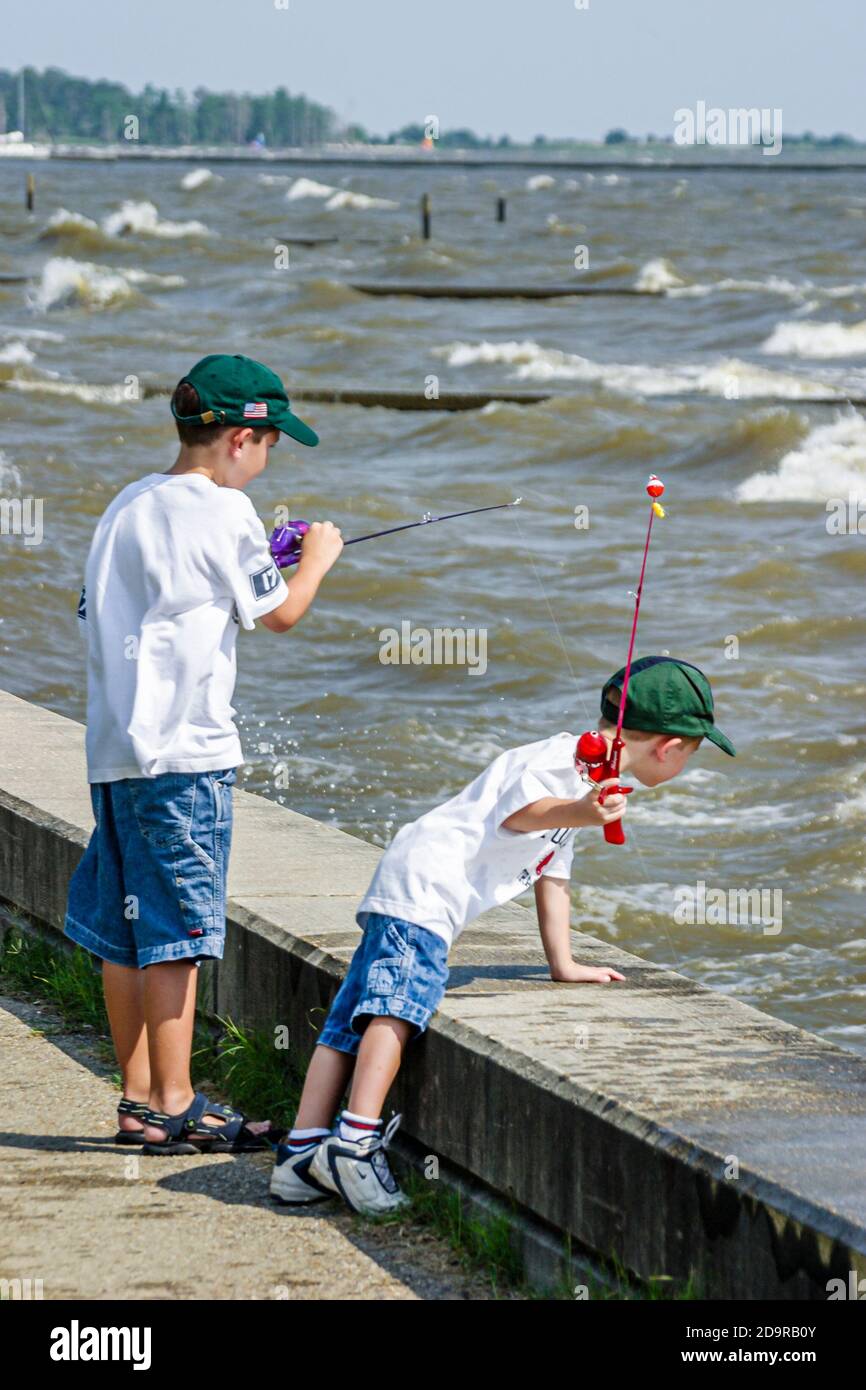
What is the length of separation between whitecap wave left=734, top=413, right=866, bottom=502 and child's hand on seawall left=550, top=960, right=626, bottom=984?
507 inches

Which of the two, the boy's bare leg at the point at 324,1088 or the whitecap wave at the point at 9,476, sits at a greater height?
the whitecap wave at the point at 9,476

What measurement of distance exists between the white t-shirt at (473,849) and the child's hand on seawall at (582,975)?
238 millimetres

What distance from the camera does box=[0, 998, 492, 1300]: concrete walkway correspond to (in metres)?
3.30

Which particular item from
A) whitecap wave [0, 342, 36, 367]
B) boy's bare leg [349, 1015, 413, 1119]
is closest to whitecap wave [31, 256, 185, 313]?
whitecap wave [0, 342, 36, 367]

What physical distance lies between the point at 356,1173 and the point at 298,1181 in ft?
0.42

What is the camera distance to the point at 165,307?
111ft

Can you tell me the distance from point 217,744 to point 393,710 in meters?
6.17

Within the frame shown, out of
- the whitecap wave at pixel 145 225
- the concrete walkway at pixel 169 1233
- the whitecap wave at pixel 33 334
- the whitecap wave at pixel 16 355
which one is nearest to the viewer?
the concrete walkway at pixel 169 1233

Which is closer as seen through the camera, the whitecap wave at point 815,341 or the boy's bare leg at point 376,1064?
the boy's bare leg at point 376,1064

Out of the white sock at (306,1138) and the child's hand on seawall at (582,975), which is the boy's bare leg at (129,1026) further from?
the child's hand on seawall at (582,975)

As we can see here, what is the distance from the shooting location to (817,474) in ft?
57.5

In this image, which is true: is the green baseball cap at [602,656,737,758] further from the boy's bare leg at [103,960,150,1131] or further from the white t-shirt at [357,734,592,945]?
the boy's bare leg at [103,960,150,1131]

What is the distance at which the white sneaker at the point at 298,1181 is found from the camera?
3621 mm

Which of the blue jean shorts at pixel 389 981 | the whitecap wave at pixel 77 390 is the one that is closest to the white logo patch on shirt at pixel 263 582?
the blue jean shorts at pixel 389 981
